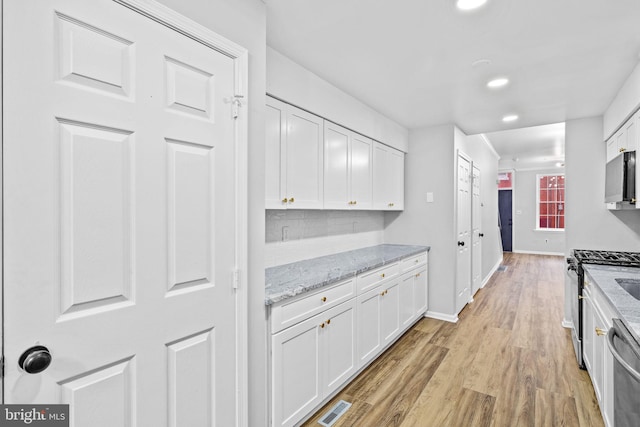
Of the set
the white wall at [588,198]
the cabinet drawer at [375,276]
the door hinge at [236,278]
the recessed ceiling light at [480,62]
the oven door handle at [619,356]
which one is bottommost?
the oven door handle at [619,356]

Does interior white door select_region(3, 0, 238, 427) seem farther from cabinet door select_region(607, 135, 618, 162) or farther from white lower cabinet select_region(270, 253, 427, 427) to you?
cabinet door select_region(607, 135, 618, 162)

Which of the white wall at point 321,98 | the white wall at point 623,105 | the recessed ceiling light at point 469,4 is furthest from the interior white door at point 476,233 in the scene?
the recessed ceiling light at point 469,4

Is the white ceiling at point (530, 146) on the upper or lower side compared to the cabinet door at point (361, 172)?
upper

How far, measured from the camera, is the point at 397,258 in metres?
3.11

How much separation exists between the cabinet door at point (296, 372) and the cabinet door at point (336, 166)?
1066 millimetres

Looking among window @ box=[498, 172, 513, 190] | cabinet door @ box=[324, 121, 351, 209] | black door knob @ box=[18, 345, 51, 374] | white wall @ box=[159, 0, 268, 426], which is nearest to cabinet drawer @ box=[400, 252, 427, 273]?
cabinet door @ box=[324, 121, 351, 209]

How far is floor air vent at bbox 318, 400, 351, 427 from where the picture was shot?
6.69ft

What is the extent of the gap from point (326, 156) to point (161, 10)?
1.62m

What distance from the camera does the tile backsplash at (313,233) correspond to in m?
2.56

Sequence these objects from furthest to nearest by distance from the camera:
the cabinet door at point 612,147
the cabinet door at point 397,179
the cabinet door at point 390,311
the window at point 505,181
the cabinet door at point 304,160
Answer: the window at point 505,181, the cabinet door at point 397,179, the cabinet door at point 612,147, the cabinet door at point 390,311, the cabinet door at point 304,160

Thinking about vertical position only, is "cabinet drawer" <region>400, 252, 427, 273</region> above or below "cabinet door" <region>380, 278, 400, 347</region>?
above

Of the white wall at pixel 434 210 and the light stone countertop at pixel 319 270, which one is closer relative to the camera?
the light stone countertop at pixel 319 270

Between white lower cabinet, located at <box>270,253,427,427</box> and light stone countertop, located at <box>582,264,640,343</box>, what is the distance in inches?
57.5

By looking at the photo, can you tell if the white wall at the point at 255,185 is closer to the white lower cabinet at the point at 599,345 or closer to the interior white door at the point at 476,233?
the white lower cabinet at the point at 599,345
